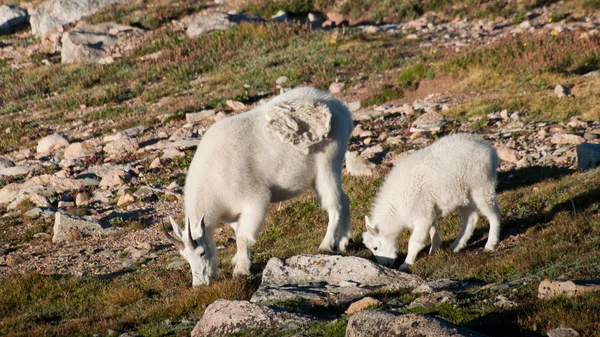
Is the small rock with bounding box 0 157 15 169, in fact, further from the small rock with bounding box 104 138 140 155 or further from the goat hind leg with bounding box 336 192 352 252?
the goat hind leg with bounding box 336 192 352 252

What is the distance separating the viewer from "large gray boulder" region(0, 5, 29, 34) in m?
38.2

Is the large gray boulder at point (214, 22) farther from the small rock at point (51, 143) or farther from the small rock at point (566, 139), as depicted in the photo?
the small rock at point (566, 139)

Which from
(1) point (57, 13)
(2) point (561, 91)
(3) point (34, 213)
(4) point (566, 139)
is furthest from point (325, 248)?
(1) point (57, 13)

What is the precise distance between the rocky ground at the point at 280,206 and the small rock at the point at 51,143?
0.05 m

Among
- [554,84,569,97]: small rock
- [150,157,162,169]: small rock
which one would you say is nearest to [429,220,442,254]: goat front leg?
[150,157,162,169]: small rock

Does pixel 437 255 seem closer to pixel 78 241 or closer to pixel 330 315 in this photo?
pixel 330 315

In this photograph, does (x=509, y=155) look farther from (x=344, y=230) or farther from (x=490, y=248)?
(x=490, y=248)

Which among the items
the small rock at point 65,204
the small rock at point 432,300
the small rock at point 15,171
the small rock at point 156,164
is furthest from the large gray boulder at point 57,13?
the small rock at point 432,300

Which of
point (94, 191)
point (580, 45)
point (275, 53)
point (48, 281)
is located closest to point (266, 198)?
point (48, 281)

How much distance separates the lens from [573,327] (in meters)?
5.47

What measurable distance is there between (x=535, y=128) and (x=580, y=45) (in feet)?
21.0

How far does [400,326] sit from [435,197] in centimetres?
441

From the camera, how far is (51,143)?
20.2 meters

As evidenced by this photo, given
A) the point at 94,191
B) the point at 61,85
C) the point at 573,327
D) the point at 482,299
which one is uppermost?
the point at 573,327
